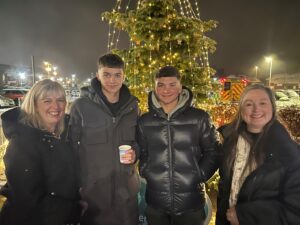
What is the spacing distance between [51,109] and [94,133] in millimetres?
550

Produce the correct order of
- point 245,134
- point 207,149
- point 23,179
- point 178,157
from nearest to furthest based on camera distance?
1. point 23,179
2. point 245,134
3. point 178,157
4. point 207,149

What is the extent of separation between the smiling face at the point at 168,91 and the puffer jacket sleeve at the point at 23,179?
1503mm

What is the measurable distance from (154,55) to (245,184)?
169 inches

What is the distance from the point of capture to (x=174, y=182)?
285 centimetres

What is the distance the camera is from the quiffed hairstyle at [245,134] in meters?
2.37

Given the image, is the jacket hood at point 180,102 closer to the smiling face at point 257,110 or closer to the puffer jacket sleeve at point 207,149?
the puffer jacket sleeve at point 207,149

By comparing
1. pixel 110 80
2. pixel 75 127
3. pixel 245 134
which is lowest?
pixel 245 134

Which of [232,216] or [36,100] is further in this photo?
[36,100]

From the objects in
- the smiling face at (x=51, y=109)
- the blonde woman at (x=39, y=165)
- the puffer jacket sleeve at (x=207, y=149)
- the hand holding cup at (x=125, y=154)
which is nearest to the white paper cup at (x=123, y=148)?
the hand holding cup at (x=125, y=154)

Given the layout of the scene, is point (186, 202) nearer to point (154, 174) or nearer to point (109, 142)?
point (154, 174)

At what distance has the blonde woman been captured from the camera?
7.13 ft

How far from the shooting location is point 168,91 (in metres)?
2.95

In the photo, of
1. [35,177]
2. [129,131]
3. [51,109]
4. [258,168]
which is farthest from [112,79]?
[258,168]

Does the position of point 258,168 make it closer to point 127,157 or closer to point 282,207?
point 282,207
